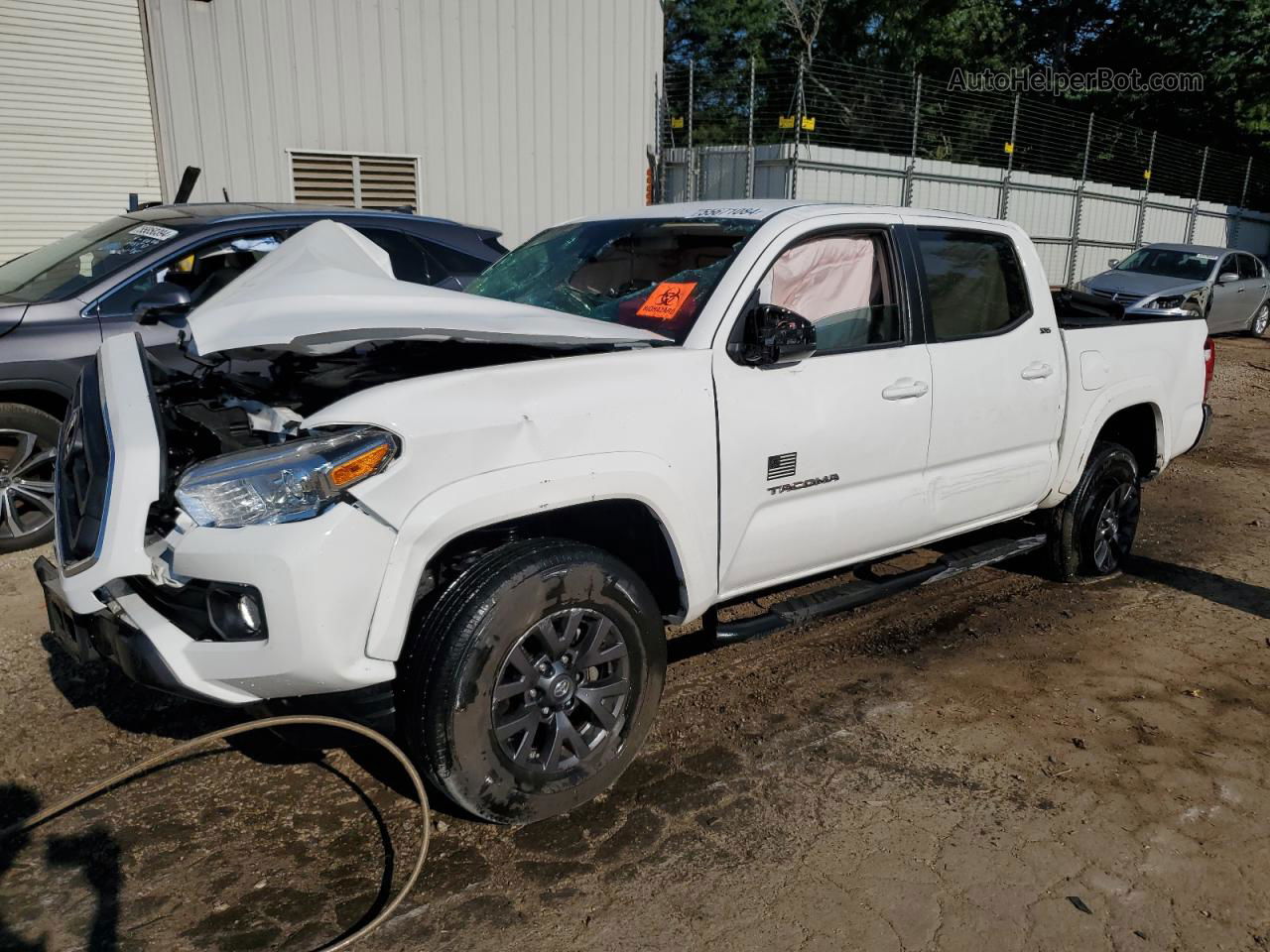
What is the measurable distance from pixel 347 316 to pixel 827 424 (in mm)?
1684

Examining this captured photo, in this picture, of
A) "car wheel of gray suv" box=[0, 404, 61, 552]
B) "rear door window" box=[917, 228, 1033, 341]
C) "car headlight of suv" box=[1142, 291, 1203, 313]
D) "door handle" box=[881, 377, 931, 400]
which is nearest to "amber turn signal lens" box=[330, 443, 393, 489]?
"door handle" box=[881, 377, 931, 400]

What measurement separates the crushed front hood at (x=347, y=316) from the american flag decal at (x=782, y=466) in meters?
0.56

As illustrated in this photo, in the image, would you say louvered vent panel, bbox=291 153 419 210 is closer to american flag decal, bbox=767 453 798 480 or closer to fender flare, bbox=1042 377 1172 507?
fender flare, bbox=1042 377 1172 507

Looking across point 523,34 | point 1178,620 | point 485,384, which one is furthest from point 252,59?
point 1178,620

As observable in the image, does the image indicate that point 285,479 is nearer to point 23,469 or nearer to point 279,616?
point 279,616

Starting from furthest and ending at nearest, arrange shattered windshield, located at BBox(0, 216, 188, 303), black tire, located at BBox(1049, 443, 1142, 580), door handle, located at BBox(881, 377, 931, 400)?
shattered windshield, located at BBox(0, 216, 188, 303) < black tire, located at BBox(1049, 443, 1142, 580) < door handle, located at BBox(881, 377, 931, 400)

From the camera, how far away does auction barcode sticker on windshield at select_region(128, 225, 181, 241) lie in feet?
18.0

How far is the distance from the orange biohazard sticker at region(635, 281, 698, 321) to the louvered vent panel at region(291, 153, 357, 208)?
342 inches

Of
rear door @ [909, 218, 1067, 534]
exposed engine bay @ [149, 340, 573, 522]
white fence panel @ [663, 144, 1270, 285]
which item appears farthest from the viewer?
white fence panel @ [663, 144, 1270, 285]

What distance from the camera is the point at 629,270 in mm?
3908

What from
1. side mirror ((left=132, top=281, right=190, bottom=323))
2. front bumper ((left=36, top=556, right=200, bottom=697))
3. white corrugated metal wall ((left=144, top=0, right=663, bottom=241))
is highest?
white corrugated metal wall ((left=144, top=0, right=663, bottom=241))

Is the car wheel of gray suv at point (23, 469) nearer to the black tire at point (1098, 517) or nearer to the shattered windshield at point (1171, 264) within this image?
the black tire at point (1098, 517)

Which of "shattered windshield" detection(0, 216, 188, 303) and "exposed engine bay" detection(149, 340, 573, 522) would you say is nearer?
"exposed engine bay" detection(149, 340, 573, 522)

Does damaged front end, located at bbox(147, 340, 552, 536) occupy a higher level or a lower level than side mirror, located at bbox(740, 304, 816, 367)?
lower
